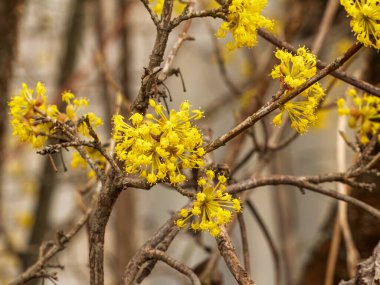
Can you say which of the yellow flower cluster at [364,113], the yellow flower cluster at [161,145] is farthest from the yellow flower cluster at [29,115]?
the yellow flower cluster at [364,113]

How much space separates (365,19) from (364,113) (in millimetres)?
285

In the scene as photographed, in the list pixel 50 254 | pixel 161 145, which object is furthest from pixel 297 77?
pixel 50 254

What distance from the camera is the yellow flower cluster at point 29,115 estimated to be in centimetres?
67

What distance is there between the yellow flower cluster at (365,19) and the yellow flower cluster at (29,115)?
315 mm

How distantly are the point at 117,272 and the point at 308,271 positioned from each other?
2.96 ft

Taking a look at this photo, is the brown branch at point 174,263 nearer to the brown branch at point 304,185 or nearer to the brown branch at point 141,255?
the brown branch at point 141,255

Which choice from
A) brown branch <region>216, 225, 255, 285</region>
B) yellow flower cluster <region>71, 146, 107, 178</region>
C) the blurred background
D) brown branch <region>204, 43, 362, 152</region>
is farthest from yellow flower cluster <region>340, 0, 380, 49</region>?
the blurred background

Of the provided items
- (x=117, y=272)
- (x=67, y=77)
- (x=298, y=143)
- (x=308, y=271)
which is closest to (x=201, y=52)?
(x=298, y=143)

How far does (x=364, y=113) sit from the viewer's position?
845mm

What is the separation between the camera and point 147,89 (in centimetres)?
66

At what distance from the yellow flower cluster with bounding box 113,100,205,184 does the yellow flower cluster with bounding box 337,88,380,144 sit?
0.31 m

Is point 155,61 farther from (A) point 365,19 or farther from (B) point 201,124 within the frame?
(B) point 201,124

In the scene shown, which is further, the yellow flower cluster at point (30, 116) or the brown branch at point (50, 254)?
the brown branch at point (50, 254)

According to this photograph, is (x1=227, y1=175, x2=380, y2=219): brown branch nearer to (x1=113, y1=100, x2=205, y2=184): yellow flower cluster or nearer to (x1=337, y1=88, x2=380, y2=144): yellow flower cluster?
(x1=337, y1=88, x2=380, y2=144): yellow flower cluster
